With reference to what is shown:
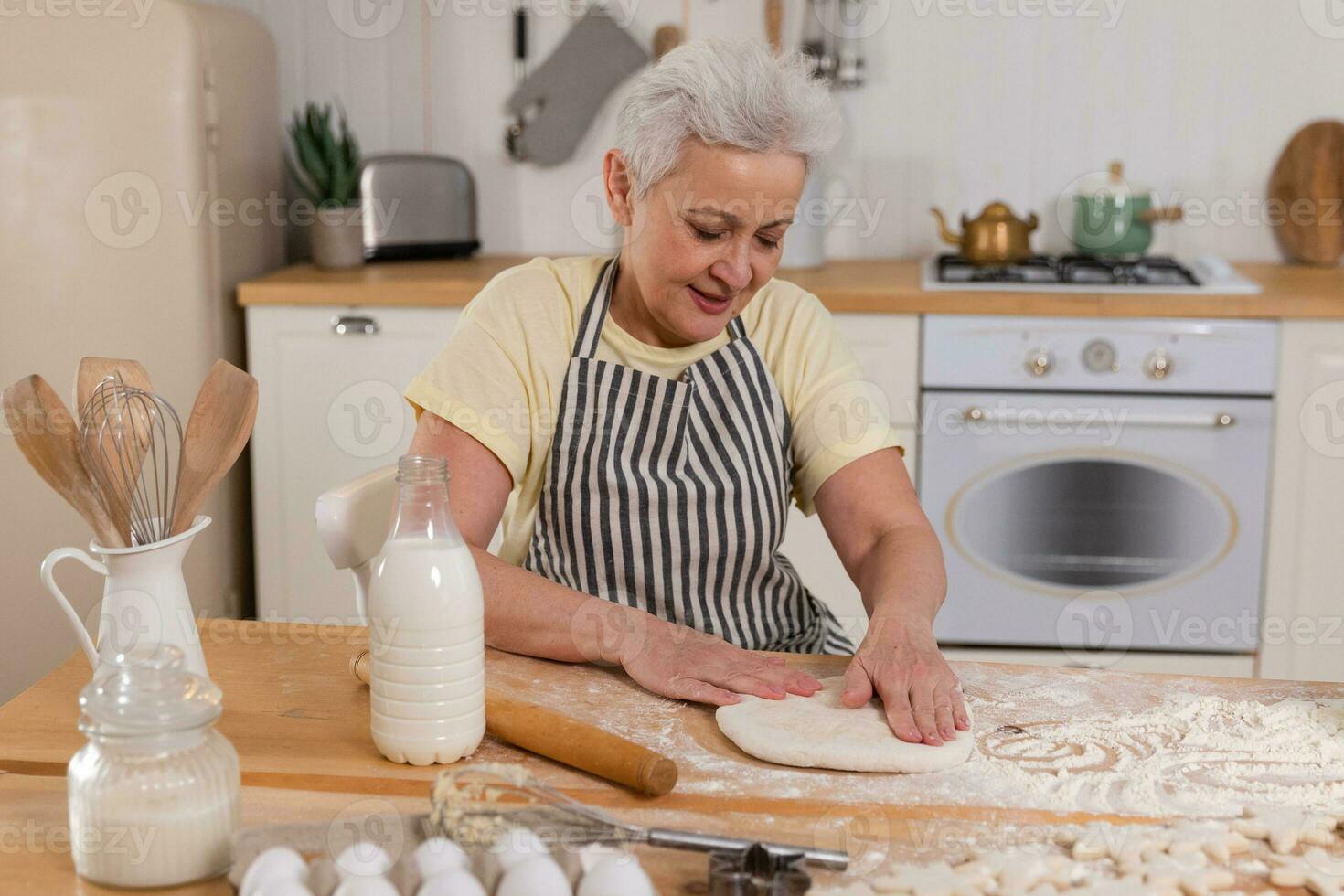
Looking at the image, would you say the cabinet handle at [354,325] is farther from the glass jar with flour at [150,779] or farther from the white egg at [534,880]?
the white egg at [534,880]

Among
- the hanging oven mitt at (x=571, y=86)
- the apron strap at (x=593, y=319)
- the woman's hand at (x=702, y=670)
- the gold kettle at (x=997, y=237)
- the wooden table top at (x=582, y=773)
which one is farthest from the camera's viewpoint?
the hanging oven mitt at (x=571, y=86)

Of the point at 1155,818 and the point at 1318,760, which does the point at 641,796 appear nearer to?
the point at 1155,818

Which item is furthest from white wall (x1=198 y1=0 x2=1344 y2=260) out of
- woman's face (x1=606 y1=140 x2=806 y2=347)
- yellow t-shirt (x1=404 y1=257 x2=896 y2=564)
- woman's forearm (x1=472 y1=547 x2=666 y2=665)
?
woman's forearm (x1=472 y1=547 x2=666 y2=665)

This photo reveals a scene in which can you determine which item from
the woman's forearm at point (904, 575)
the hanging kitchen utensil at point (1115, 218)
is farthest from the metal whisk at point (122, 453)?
the hanging kitchen utensil at point (1115, 218)

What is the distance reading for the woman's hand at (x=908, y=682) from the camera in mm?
1102

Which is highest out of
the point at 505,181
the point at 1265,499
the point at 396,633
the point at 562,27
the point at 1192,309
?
the point at 562,27

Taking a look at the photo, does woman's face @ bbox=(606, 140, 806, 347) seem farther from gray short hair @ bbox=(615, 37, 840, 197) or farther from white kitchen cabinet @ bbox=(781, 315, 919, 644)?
white kitchen cabinet @ bbox=(781, 315, 919, 644)

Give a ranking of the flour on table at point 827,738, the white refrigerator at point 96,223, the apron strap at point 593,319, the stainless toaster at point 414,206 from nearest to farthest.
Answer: the flour on table at point 827,738 → the apron strap at point 593,319 → the white refrigerator at point 96,223 → the stainless toaster at point 414,206

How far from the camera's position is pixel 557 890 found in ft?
2.51

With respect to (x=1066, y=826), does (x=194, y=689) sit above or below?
above

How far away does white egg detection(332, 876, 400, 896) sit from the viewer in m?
0.75

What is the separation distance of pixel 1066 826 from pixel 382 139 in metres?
2.53

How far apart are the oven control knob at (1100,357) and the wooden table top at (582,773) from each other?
1301 mm

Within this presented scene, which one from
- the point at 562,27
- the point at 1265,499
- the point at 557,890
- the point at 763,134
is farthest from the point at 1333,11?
the point at 557,890
